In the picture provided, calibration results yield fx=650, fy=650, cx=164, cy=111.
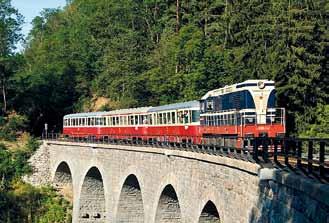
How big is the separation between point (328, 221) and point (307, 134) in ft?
105

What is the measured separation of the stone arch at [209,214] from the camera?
2303 cm

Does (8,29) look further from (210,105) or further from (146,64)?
(210,105)

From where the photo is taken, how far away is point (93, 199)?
1777 inches

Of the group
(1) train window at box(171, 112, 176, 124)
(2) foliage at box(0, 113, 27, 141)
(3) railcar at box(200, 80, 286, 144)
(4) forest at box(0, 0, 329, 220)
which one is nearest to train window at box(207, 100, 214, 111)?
(3) railcar at box(200, 80, 286, 144)

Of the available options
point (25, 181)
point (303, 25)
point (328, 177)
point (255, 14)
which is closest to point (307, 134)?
point (303, 25)

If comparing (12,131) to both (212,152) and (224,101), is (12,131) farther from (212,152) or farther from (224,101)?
(212,152)

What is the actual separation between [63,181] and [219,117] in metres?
26.1

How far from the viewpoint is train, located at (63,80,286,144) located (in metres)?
26.9

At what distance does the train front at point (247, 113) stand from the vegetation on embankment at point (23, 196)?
850 inches

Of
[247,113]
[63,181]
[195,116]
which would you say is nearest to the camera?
[247,113]

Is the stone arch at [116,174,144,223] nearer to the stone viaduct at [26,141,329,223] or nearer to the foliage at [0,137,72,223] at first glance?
the stone viaduct at [26,141,329,223]

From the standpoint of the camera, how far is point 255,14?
2302 inches

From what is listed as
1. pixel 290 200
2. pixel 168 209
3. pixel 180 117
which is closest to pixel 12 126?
pixel 180 117

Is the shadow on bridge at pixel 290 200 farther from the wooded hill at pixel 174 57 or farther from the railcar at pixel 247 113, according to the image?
the wooded hill at pixel 174 57
